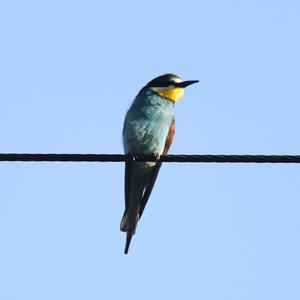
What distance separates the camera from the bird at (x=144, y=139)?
647 cm

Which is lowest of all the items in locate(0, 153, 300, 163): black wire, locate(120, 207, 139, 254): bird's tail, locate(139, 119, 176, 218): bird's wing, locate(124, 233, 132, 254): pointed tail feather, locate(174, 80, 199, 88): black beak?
locate(124, 233, 132, 254): pointed tail feather

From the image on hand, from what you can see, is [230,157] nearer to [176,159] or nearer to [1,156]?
[176,159]

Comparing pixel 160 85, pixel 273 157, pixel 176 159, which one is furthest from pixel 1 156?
pixel 160 85

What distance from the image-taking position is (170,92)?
6965 millimetres

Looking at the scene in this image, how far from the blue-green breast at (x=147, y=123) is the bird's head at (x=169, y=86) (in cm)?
6

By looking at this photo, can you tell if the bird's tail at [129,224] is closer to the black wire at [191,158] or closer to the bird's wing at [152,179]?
the bird's wing at [152,179]

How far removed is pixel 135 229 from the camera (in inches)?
259

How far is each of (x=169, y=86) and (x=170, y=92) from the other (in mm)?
71

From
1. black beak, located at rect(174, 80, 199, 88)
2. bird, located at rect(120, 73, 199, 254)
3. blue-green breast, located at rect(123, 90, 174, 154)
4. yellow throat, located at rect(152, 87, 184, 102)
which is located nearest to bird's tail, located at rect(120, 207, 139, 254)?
bird, located at rect(120, 73, 199, 254)

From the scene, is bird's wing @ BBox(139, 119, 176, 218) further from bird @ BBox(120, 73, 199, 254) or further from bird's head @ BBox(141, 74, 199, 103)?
bird's head @ BBox(141, 74, 199, 103)

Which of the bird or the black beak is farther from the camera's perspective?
the black beak

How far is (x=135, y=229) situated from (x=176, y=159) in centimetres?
223

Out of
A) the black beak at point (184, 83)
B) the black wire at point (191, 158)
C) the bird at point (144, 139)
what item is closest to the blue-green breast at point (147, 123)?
the bird at point (144, 139)

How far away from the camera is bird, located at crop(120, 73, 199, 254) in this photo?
647 cm
